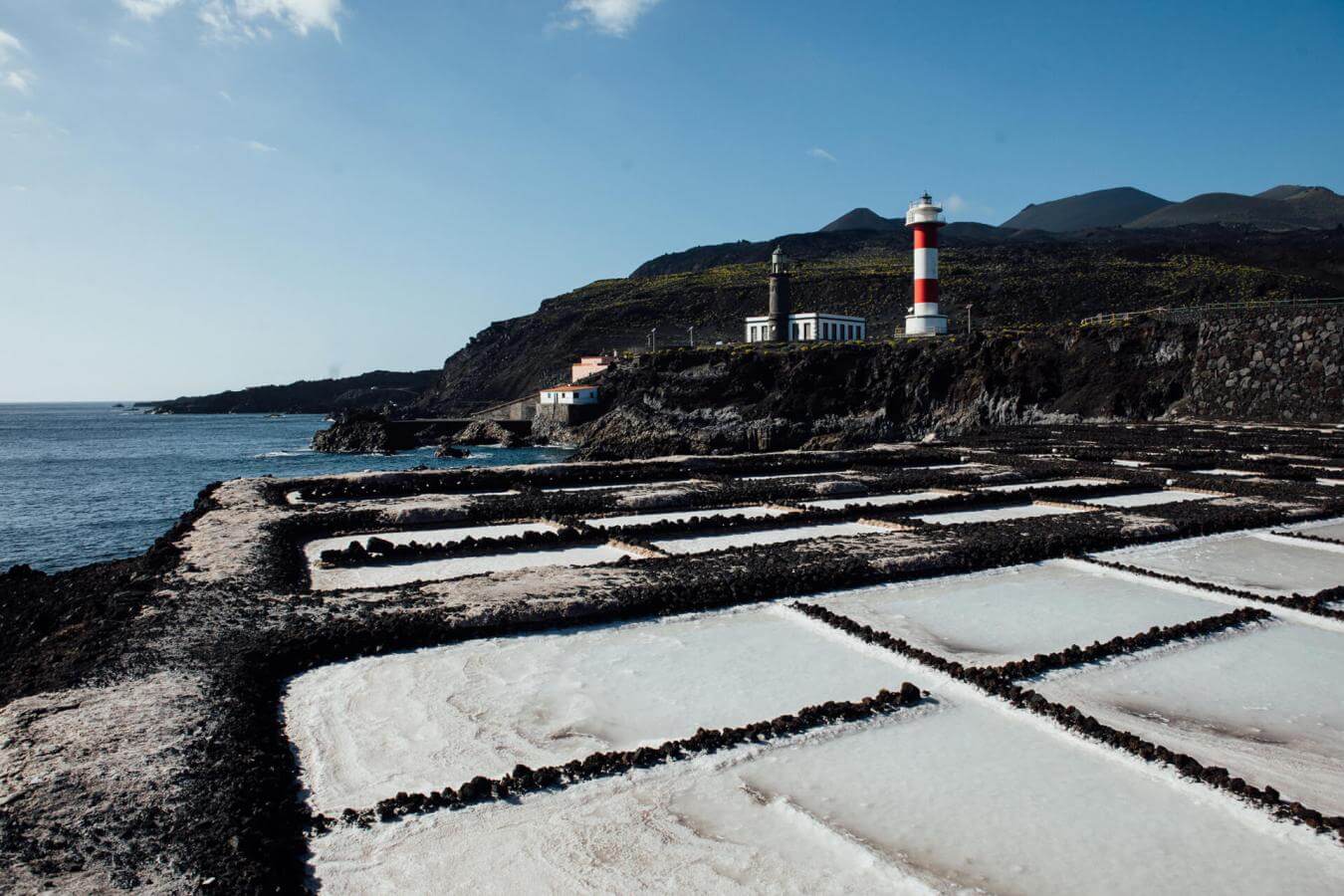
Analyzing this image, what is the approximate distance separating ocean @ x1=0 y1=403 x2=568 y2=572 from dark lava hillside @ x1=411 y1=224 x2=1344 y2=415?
30.4 m

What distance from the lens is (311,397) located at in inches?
5822

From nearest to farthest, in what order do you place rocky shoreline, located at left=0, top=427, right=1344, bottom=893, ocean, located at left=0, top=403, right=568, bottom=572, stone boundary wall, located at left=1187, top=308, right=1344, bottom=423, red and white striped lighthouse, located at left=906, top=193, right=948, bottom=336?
rocky shoreline, located at left=0, top=427, right=1344, bottom=893 < ocean, located at left=0, top=403, right=568, bottom=572 < stone boundary wall, located at left=1187, top=308, right=1344, bottom=423 < red and white striped lighthouse, located at left=906, top=193, right=948, bottom=336

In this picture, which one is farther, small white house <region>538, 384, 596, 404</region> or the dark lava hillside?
the dark lava hillside

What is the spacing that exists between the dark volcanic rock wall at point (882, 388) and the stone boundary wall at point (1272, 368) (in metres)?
2.23

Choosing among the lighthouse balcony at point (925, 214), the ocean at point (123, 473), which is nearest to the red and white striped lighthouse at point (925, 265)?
the lighthouse balcony at point (925, 214)

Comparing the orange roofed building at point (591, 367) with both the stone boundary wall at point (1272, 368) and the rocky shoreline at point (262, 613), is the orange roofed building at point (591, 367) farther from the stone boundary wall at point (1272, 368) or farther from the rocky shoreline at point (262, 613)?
the rocky shoreline at point (262, 613)

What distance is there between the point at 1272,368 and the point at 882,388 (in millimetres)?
20410

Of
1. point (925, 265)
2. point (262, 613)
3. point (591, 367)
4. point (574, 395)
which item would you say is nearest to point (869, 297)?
point (591, 367)

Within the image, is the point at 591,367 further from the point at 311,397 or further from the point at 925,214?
the point at 311,397

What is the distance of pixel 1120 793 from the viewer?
374cm

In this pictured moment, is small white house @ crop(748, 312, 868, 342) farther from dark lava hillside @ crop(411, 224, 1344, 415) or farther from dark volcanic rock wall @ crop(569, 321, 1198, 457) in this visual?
dark lava hillside @ crop(411, 224, 1344, 415)

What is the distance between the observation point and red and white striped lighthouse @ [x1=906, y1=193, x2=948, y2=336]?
43969 mm

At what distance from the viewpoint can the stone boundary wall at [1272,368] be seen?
84.6 feet

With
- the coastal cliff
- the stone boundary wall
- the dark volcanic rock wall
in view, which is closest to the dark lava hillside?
the dark volcanic rock wall
